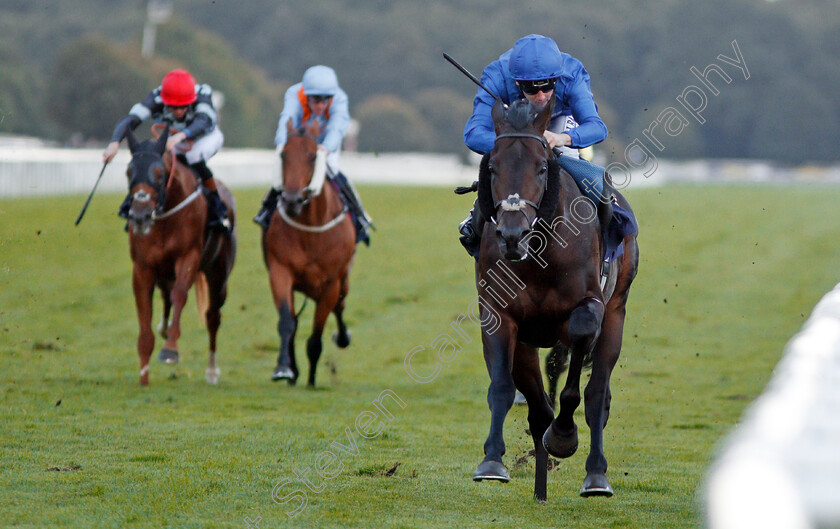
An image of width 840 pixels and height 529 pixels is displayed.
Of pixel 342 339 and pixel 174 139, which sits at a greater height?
pixel 174 139

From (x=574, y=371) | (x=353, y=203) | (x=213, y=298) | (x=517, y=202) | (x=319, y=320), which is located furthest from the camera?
(x=213, y=298)

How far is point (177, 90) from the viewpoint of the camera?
8672mm

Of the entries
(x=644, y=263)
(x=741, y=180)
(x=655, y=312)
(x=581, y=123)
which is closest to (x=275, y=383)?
(x=581, y=123)

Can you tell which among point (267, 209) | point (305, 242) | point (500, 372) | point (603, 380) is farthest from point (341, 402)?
point (500, 372)

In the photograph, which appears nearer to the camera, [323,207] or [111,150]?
[111,150]

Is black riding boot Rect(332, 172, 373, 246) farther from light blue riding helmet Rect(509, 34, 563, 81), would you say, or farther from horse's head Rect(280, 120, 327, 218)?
light blue riding helmet Rect(509, 34, 563, 81)

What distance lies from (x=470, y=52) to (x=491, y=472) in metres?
70.2

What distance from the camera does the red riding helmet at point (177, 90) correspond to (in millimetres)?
8656

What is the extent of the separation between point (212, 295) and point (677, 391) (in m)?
3.69

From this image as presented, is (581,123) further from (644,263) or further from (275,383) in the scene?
(644,263)

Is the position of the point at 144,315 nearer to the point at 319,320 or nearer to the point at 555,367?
the point at 319,320

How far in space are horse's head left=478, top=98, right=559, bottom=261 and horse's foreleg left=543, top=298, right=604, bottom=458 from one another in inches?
16.7

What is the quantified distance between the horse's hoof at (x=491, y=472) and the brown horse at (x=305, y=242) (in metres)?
3.63

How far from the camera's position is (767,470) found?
163 centimetres
